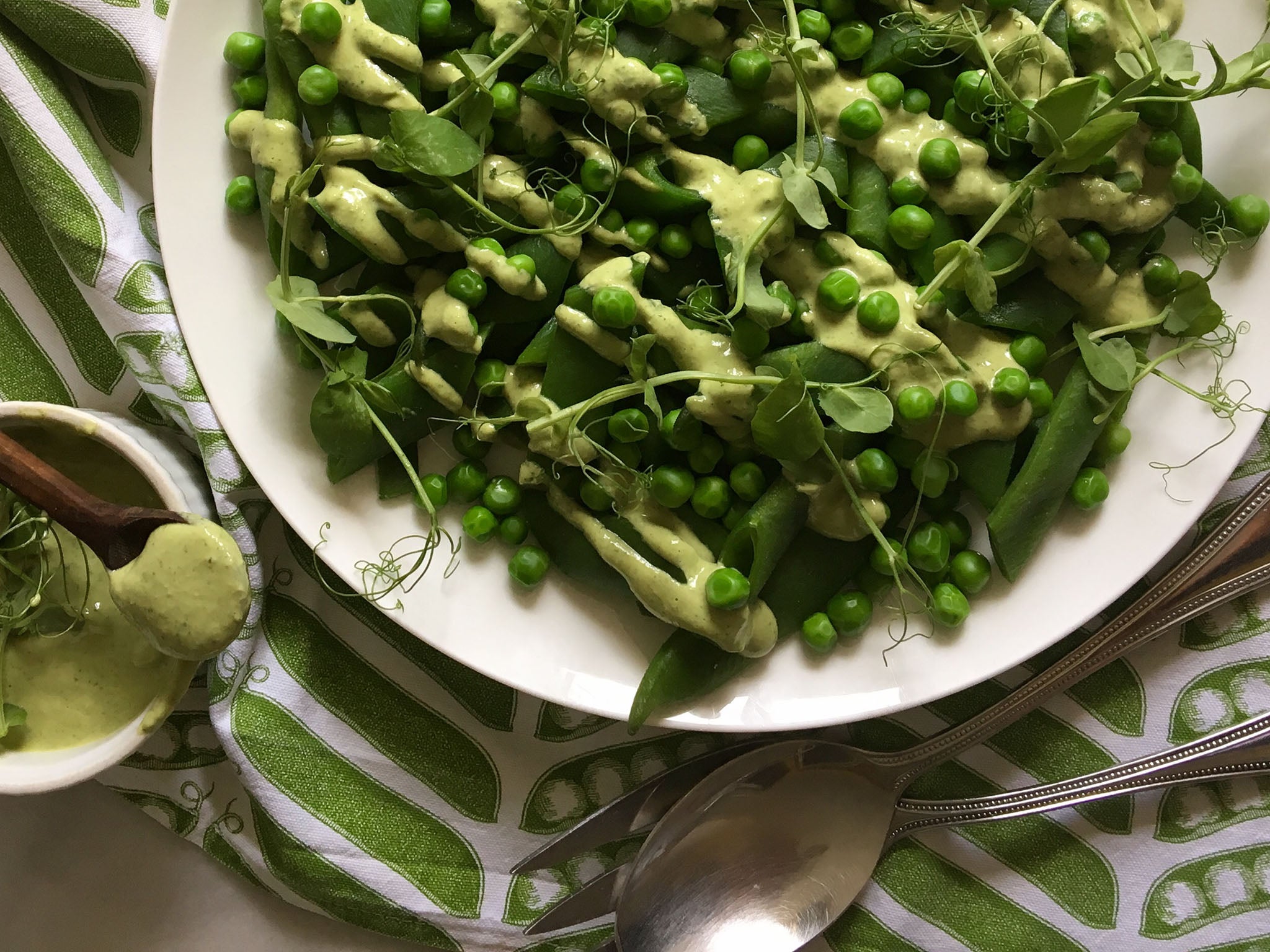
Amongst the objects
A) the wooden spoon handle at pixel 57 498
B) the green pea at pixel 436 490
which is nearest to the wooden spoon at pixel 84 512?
the wooden spoon handle at pixel 57 498

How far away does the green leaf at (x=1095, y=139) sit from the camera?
51.1 inches

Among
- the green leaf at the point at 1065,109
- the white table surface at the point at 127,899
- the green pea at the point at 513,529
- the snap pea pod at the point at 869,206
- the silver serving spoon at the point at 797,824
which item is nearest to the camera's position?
the green leaf at the point at 1065,109

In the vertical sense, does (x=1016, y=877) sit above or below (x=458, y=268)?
below

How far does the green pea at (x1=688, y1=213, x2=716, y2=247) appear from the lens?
4.93 ft

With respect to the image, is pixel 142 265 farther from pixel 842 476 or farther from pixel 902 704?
pixel 902 704

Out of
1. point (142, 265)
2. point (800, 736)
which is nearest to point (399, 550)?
point (142, 265)

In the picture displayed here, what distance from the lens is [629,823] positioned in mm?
1785

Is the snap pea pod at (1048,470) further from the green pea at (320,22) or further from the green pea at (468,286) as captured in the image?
the green pea at (320,22)

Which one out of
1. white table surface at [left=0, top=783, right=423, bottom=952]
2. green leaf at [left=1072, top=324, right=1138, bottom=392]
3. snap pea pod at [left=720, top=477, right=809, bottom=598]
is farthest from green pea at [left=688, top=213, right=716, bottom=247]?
white table surface at [left=0, top=783, right=423, bottom=952]

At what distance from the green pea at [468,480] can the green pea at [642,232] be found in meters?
0.50

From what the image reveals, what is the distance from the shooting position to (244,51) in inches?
59.6

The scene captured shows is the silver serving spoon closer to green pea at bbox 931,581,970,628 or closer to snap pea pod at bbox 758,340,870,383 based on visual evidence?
green pea at bbox 931,581,970,628

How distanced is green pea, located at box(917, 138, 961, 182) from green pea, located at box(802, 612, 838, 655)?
806mm

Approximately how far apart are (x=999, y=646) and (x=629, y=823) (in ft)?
2.71
